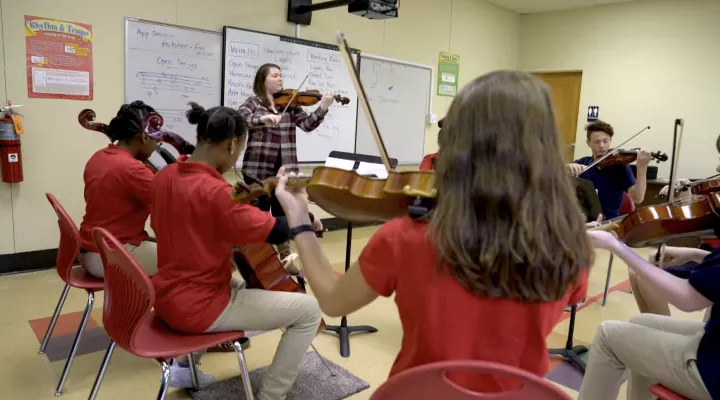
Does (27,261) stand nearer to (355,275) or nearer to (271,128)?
(271,128)

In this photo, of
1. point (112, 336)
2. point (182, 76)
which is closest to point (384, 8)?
point (182, 76)

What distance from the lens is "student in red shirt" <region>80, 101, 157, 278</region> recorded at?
207 centimetres

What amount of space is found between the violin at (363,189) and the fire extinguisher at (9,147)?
2.62m

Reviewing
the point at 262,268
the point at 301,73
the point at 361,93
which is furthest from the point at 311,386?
the point at 301,73

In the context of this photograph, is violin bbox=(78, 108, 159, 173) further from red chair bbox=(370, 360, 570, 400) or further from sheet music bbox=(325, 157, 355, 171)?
red chair bbox=(370, 360, 570, 400)

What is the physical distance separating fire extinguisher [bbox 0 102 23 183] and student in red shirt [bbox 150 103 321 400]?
2.03 meters

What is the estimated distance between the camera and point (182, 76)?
148 inches

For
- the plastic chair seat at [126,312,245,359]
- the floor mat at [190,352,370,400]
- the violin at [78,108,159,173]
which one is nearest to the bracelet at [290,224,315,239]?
the plastic chair seat at [126,312,245,359]

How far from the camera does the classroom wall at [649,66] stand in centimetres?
545

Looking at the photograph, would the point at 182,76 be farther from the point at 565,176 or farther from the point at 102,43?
the point at 565,176

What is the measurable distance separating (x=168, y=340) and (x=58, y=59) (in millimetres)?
2525

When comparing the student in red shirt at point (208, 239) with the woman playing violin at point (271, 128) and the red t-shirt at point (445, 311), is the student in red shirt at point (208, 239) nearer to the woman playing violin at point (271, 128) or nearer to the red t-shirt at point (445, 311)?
the red t-shirt at point (445, 311)

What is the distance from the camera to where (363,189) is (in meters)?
1.28

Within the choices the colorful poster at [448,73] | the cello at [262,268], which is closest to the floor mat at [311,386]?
the cello at [262,268]
